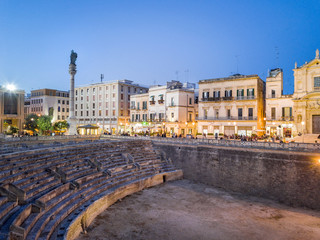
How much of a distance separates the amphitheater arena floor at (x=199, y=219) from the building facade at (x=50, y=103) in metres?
64.2

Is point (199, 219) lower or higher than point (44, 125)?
lower

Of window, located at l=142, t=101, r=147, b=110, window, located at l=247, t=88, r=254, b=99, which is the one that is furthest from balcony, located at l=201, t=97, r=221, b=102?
window, located at l=142, t=101, r=147, b=110

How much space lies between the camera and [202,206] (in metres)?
18.6

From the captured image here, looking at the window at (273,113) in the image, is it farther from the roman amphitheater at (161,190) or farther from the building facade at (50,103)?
the building facade at (50,103)

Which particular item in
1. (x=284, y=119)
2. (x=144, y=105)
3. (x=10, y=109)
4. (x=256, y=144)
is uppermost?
(x=144, y=105)

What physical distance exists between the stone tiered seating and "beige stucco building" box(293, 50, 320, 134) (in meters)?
22.9

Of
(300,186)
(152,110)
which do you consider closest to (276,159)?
(300,186)

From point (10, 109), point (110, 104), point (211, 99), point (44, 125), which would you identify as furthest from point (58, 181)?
point (110, 104)

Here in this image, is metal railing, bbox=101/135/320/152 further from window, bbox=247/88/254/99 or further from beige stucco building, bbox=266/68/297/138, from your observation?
window, bbox=247/88/254/99

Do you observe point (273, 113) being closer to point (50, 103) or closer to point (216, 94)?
point (216, 94)

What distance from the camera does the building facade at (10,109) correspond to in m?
51.2

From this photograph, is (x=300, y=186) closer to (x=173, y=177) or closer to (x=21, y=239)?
(x=173, y=177)

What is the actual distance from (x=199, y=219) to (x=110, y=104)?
5209cm

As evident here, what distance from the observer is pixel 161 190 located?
876 inches
